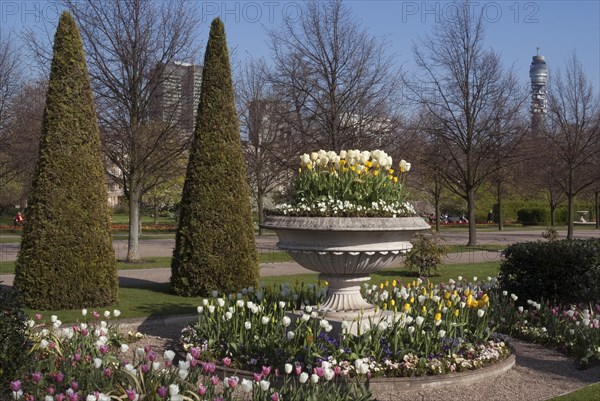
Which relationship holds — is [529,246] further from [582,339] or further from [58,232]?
[58,232]

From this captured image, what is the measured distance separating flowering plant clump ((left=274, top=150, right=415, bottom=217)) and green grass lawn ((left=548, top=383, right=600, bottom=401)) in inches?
102

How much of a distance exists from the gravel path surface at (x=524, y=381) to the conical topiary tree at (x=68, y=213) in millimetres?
2328

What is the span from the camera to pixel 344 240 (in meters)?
6.95

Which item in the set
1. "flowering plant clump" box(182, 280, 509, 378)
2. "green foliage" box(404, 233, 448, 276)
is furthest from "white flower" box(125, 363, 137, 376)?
"green foliage" box(404, 233, 448, 276)

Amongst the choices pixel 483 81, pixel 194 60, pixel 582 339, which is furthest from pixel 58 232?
pixel 483 81

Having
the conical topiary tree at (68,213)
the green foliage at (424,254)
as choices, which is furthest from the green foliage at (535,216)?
the conical topiary tree at (68,213)

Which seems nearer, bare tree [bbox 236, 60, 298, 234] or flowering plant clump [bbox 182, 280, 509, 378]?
flowering plant clump [bbox 182, 280, 509, 378]

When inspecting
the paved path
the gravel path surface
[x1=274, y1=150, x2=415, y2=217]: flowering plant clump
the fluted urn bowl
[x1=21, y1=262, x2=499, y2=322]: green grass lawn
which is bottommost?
the gravel path surface

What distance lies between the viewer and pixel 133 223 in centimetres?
1784

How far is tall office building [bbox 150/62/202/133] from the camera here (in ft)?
57.6

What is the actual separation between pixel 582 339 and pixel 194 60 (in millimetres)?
13438

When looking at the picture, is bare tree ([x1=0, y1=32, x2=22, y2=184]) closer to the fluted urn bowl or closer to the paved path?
the paved path

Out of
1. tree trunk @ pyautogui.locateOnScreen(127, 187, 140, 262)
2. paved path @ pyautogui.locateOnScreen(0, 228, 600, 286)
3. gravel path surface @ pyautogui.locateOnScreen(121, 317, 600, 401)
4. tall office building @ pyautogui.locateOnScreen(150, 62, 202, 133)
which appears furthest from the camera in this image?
tree trunk @ pyautogui.locateOnScreen(127, 187, 140, 262)

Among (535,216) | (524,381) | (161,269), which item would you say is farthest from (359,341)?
(535,216)
